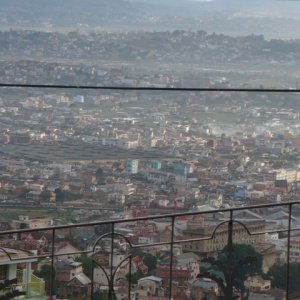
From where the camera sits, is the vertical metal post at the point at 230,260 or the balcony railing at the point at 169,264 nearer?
the balcony railing at the point at 169,264

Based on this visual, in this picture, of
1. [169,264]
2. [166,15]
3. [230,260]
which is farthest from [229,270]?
[166,15]

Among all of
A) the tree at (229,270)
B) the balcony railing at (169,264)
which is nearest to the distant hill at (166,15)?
the balcony railing at (169,264)

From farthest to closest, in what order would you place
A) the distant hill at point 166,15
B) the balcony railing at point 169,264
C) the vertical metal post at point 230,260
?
1. the distant hill at point 166,15
2. the vertical metal post at point 230,260
3. the balcony railing at point 169,264

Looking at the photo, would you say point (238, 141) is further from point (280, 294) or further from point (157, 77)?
point (280, 294)

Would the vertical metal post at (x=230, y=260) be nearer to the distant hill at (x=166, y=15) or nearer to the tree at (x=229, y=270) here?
the tree at (x=229, y=270)

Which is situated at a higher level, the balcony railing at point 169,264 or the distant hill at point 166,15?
the distant hill at point 166,15

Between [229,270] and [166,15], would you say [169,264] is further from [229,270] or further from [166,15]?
[166,15]

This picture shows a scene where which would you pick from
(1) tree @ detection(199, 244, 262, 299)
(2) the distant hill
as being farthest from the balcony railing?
(2) the distant hill
